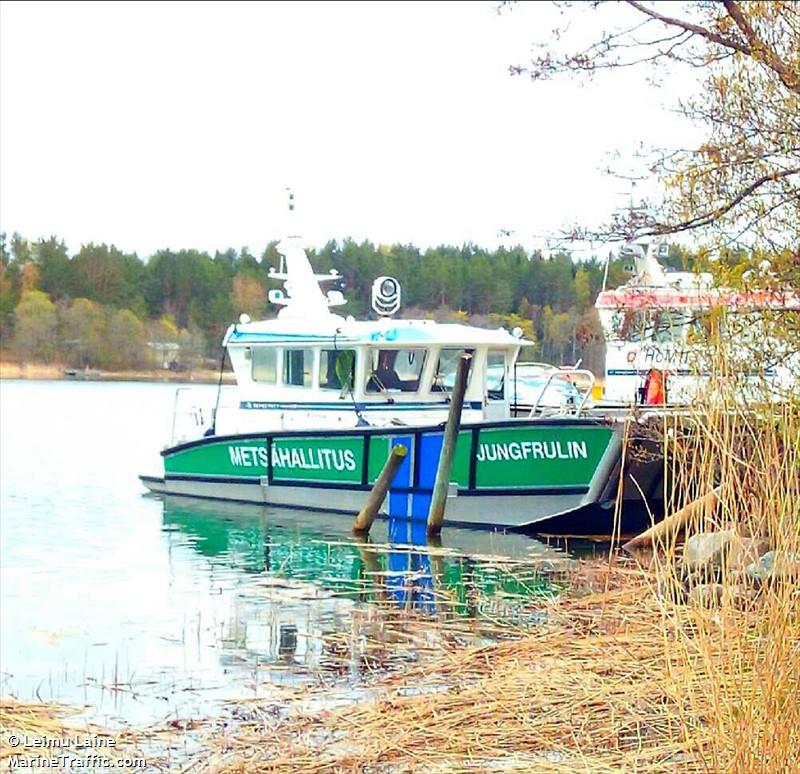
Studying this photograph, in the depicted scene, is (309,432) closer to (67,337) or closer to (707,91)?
(707,91)

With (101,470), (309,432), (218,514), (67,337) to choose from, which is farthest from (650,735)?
(67,337)

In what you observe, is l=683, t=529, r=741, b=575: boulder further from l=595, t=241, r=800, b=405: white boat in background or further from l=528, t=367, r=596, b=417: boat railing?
l=528, t=367, r=596, b=417: boat railing

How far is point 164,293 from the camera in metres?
85.6

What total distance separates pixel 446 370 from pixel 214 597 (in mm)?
6598

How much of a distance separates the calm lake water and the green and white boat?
47cm

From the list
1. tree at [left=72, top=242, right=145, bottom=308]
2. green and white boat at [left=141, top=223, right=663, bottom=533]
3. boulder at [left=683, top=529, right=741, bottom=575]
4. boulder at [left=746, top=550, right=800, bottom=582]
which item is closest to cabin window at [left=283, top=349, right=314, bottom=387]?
green and white boat at [left=141, top=223, right=663, bottom=533]

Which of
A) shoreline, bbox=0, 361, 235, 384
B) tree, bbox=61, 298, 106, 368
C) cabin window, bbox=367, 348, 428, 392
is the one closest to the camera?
cabin window, bbox=367, 348, 428, 392

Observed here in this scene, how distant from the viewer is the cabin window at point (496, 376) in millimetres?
19328

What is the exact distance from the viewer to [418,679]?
8.59 metres

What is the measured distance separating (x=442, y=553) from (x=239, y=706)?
7.11m

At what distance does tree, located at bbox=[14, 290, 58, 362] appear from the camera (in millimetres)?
76938

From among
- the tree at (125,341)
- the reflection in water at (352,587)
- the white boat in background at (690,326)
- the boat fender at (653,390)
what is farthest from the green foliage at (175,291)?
the white boat in background at (690,326)

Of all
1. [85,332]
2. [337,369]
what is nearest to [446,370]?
[337,369]

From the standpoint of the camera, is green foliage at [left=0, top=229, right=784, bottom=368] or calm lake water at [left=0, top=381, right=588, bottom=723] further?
green foliage at [left=0, top=229, right=784, bottom=368]
